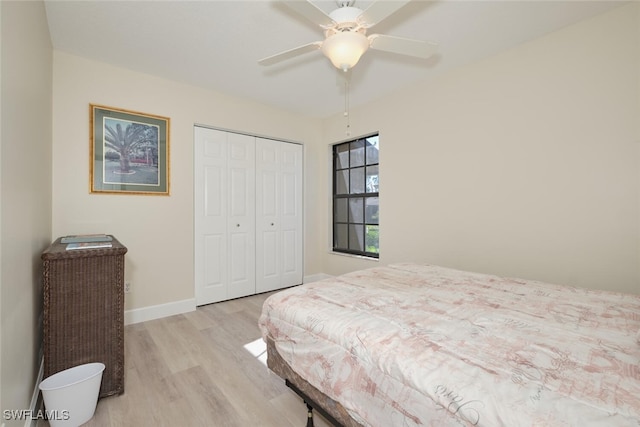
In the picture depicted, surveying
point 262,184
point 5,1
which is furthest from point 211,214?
point 5,1

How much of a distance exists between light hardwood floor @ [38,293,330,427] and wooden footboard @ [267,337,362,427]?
0.23m

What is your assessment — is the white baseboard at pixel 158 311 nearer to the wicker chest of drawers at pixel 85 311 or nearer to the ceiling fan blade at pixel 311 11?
the wicker chest of drawers at pixel 85 311

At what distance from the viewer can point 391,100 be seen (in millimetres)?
3377

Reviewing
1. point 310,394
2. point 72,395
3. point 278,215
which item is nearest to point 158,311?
point 72,395

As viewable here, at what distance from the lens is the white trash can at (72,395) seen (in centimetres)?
141

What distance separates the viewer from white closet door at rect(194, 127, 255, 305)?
329cm

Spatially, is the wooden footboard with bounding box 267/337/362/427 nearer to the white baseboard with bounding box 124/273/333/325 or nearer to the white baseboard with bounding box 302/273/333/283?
the white baseboard with bounding box 124/273/333/325

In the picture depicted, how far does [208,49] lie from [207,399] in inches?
105

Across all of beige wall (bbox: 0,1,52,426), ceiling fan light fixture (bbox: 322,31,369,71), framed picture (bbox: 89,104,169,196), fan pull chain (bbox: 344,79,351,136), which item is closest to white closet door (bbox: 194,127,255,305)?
framed picture (bbox: 89,104,169,196)

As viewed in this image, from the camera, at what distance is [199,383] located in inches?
72.7

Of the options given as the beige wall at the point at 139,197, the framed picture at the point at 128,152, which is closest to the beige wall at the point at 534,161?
the beige wall at the point at 139,197

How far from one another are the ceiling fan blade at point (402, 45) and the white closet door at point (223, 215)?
2.24 m

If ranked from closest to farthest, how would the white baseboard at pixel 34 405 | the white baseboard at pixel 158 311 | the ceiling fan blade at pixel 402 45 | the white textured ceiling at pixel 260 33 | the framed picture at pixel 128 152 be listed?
the white baseboard at pixel 34 405 → the ceiling fan blade at pixel 402 45 → the white textured ceiling at pixel 260 33 → the framed picture at pixel 128 152 → the white baseboard at pixel 158 311

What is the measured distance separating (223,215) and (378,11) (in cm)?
269
